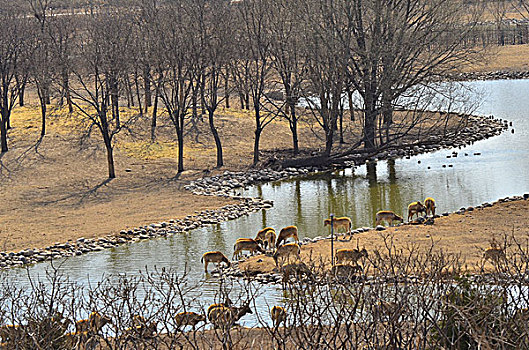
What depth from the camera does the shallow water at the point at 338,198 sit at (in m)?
20.7

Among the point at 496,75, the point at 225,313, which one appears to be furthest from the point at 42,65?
the point at 496,75

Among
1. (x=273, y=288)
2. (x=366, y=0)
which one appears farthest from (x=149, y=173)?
(x=273, y=288)

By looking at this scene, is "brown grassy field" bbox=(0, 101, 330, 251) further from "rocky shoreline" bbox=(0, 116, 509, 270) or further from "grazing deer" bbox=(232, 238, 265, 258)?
"grazing deer" bbox=(232, 238, 265, 258)

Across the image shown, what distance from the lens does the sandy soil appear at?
1912 cm

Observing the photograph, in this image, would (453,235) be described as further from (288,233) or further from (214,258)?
(214,258)

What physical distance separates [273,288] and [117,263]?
214 inches

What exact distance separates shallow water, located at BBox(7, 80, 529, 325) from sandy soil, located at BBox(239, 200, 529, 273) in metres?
1.92

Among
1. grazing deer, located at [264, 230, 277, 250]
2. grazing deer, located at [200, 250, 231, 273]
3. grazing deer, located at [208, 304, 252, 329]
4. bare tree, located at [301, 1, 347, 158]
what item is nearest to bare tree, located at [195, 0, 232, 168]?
bare tree, located at [301, 1, 347, 158]

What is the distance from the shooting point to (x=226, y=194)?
29.7 metres

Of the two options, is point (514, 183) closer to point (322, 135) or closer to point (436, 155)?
point (436, 155)

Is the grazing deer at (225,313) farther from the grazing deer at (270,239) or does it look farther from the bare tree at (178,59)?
the bare tree at (178,59)

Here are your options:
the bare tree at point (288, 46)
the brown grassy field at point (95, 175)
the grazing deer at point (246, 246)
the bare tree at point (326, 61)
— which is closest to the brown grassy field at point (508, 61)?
the brown grassy field at point (95, 175)

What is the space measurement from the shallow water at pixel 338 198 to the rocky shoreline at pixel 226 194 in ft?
1.57

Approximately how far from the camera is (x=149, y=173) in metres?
32.9
